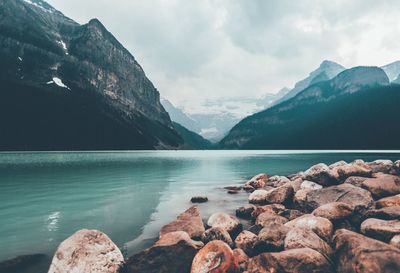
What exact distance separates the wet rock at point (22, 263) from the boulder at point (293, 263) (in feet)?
25.7

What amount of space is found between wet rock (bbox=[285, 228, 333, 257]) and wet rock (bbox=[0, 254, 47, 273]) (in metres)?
9.20

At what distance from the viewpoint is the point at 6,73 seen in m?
191

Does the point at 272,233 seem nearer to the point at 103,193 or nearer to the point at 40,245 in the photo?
the point at 40,245

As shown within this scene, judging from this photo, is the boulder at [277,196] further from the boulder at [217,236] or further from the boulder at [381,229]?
the boulder at [217,236]

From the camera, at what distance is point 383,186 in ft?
57.0

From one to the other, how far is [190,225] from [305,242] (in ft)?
18.4

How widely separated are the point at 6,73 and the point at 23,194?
199m

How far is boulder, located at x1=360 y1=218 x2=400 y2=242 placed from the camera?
10750 millimetres

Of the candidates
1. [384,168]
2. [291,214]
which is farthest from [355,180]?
[384,168]

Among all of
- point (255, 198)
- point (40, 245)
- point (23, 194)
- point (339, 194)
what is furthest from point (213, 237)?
point (23, 194)

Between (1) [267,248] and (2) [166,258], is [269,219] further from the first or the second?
(2) [166,258]

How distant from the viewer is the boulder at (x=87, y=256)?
8906 mm

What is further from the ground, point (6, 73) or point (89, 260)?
point (6, 73)

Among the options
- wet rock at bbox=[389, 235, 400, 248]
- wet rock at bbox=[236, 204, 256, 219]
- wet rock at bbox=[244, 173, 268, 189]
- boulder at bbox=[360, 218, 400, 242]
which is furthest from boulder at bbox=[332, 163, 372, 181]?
wet rock at bbox=[389, 235, 400, 248]
